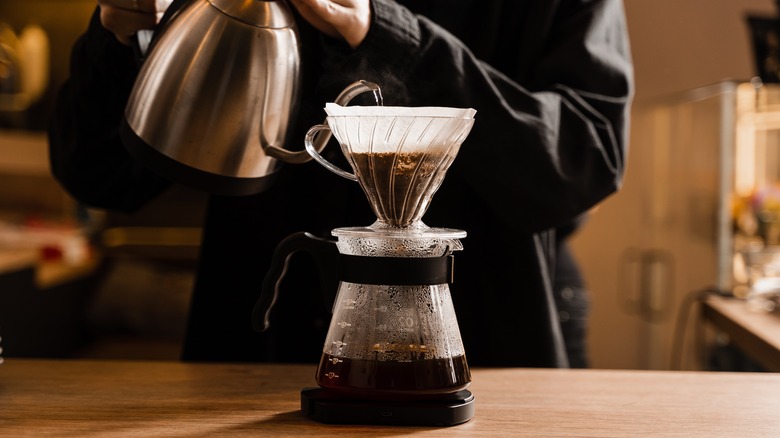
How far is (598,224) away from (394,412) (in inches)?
117

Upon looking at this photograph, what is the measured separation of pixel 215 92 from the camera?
0.87m

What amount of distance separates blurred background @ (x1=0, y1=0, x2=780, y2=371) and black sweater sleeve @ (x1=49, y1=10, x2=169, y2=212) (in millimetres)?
1684

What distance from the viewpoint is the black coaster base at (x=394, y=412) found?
31.5 inches

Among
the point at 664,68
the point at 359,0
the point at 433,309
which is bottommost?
the point at 433,309

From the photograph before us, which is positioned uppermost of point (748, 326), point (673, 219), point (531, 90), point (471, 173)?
point (531, 90)

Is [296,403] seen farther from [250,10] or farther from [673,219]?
[673,219]

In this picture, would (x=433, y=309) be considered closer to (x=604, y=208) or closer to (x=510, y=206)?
(x=510, y=206)

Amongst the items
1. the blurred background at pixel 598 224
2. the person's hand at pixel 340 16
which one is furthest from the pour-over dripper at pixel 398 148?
the blurred background at pixel 598 224

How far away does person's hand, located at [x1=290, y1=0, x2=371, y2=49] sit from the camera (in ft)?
2.82

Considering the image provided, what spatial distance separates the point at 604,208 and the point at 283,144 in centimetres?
289

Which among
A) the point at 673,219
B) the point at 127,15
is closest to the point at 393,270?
the point at 127,15

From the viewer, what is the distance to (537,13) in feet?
3.90

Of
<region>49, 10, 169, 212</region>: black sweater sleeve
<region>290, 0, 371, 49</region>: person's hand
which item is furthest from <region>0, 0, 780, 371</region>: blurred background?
<region>290, 0, 371, 49</region>: person's hand

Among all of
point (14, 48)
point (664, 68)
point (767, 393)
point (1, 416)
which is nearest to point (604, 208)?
Answer: point (664, 68)
